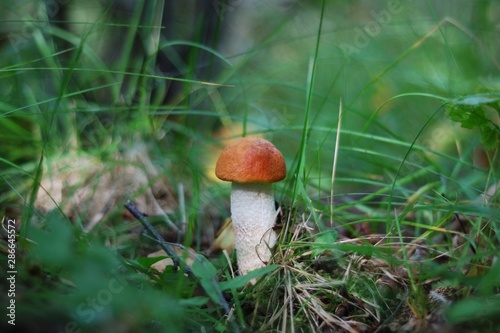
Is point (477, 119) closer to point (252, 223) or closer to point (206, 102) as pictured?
point (252, 223)

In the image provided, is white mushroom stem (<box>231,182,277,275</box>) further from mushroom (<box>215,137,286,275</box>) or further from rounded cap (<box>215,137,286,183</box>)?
rounded cap (<box>215,137,286,183</box>)

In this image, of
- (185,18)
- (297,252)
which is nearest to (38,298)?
(297,252)

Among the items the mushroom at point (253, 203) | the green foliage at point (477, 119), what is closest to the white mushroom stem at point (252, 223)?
the mushroom at point (253, 203)

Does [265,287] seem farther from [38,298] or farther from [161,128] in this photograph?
[161,128]

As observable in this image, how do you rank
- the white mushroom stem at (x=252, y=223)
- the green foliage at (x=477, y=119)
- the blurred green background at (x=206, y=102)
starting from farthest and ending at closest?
the blurred green background at (x=206, y=102)
the white mushroom stem at (x=252, y=223)
the green foliage at (x=477, y=119)

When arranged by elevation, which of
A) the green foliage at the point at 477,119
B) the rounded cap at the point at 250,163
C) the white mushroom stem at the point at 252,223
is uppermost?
Answer: the green foliage at the point at 477,119

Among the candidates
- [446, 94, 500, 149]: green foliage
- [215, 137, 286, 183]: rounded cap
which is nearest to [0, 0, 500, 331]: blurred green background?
[446, 94, 500, 149]: green foliage

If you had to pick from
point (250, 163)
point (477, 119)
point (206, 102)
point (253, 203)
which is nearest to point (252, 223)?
point (253, 203)

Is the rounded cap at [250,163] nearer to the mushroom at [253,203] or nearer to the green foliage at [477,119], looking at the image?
the mushroom at [253,203]

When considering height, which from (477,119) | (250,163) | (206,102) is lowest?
(250,163)
